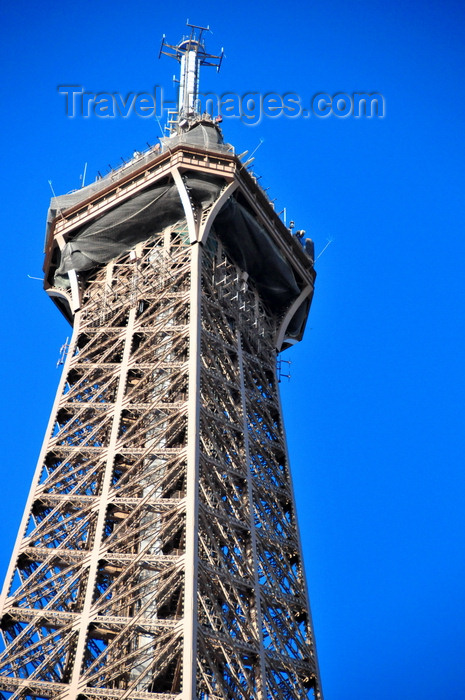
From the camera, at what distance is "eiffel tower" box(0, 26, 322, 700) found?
141 feet

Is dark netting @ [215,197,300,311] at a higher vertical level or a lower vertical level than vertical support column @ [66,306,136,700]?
higher

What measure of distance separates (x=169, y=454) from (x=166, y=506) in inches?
117

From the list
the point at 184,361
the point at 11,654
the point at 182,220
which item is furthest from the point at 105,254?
the point at 11,654

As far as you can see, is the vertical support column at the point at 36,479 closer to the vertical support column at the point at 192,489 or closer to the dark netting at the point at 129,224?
the dark netting at the point at 129,224

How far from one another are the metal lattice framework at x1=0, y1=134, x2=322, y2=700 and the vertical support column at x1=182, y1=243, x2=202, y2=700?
74 millimetres

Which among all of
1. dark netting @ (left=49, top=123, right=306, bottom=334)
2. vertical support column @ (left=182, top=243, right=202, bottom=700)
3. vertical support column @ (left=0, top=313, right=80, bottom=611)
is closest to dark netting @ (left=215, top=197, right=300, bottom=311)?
dark netting @ (left=49, top=123, right=306, bottom=334)

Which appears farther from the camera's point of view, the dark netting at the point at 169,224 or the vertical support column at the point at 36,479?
the dark netting at the point at 169,224

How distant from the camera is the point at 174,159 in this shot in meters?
58.5

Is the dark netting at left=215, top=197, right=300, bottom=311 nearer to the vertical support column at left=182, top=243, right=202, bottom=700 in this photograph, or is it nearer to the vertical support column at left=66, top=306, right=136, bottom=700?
the vertical support column at left=182, top=243, right=202, bottom=700

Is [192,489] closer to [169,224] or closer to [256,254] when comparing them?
[169,224]

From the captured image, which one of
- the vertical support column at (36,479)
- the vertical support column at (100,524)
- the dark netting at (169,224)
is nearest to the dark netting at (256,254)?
the dark netting at (169,224)

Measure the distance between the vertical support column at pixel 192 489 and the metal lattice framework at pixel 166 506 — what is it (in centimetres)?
7

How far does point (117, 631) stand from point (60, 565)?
592 cm

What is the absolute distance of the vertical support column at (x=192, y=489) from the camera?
39.1 metres
